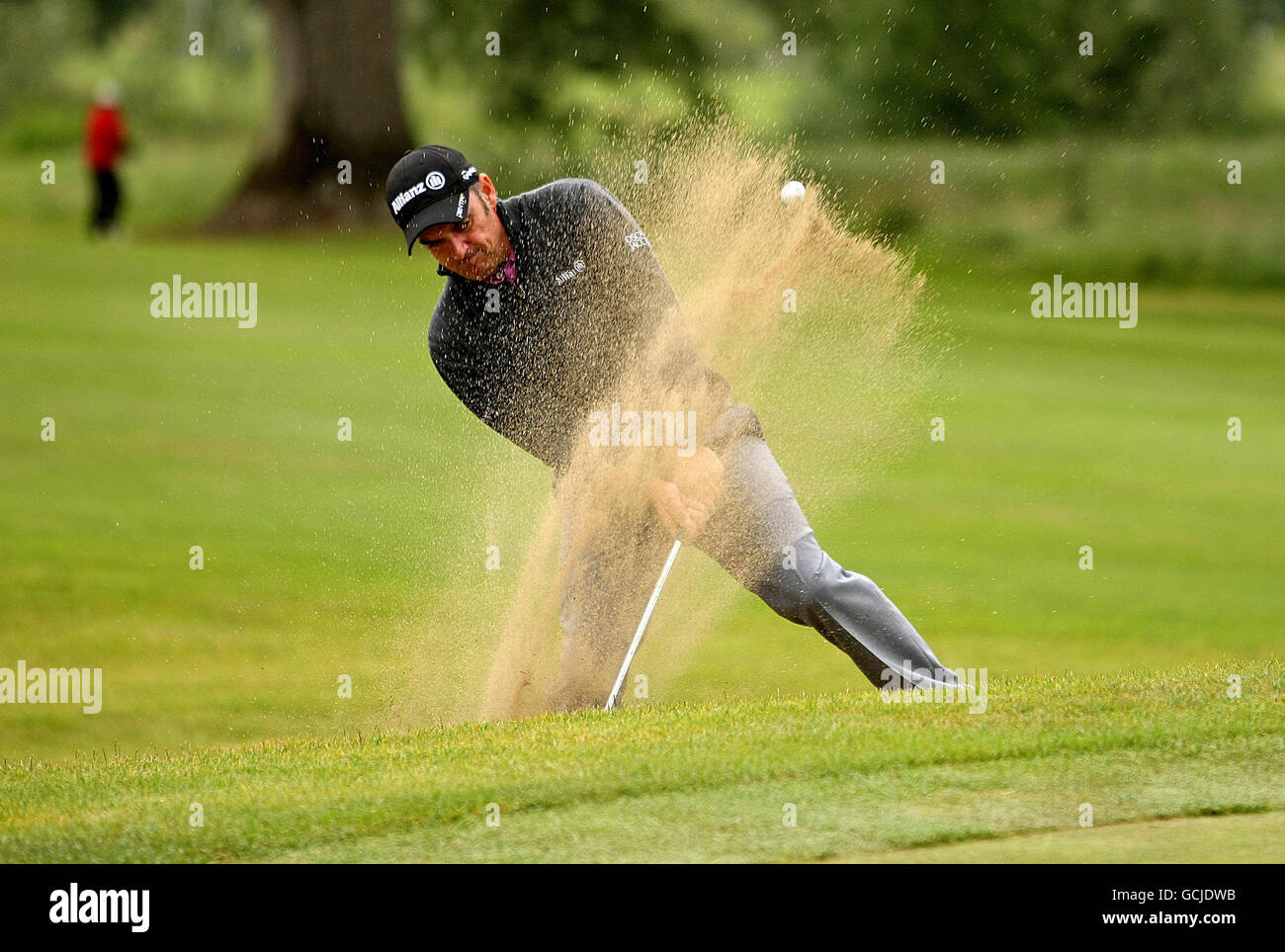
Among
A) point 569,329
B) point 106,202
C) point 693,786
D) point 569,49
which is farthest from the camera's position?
point 106,202

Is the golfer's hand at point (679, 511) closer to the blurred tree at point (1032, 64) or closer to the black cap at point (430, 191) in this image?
the black cap at point (430, 191)

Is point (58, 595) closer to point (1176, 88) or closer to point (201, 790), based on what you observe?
point (201, 790)

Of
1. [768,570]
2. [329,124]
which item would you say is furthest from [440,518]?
[329,124]

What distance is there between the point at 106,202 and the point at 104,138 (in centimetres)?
138

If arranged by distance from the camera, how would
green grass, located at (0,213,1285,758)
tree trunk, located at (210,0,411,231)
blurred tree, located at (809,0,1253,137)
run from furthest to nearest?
blurred tree, located at (809,0,1253,137), tree trunk, located at (210,0,411,231), green grass, located at (0,213,1285,758)

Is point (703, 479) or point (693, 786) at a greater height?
point (703, 479)

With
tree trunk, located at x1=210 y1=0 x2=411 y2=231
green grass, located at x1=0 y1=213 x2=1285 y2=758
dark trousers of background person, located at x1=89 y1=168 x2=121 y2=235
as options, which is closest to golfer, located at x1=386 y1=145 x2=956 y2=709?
green grass, located at x1=0 y1=213 x2=1285 y2=758

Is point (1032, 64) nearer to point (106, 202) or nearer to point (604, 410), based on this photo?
point (106, 202)

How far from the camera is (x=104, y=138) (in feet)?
89.7

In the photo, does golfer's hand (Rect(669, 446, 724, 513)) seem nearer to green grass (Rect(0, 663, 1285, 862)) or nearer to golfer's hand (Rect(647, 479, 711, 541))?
golfer's hand (Rect(647, 479, 711, 541))

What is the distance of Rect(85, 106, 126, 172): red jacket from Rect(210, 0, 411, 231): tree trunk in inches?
75.3

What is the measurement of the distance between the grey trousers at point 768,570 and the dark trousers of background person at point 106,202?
23033 mm

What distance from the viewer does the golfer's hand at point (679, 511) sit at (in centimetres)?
662

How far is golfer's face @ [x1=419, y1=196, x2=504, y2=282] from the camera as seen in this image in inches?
254
